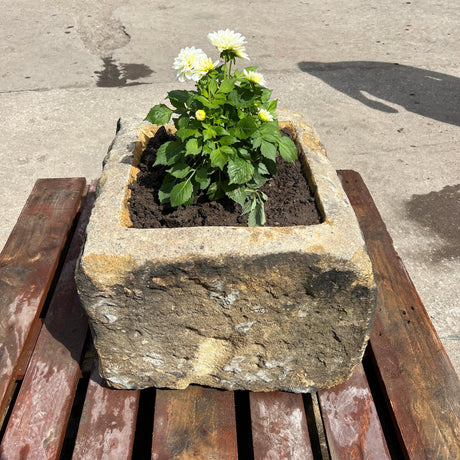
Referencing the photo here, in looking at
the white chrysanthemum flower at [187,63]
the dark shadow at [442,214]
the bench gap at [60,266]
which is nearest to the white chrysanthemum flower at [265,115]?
the white chrysanthemum flower at [187,63]

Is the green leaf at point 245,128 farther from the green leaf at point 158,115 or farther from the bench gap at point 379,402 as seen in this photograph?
the bench gap at point 379,402

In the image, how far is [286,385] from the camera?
4.88 feet

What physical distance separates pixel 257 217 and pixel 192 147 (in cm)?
28

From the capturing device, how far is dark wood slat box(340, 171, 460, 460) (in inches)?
52.8

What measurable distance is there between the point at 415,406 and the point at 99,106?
10.1 feet

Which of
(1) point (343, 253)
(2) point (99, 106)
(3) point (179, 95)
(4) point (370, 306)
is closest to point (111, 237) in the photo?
(3) point (179, 95)

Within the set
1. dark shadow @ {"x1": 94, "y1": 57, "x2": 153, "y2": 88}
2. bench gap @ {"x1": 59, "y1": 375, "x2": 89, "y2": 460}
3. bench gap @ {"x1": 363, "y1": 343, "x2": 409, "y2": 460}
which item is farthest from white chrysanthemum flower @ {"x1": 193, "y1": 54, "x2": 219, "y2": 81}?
dark shadow @ {"x1": 94, "y1": 57, "x2": 153, "y2": 88}

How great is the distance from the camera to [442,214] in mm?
2631

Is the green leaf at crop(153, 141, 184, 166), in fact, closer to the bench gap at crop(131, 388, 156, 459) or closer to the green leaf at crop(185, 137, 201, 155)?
the green leaf at crop(185, 137, 201, 155)

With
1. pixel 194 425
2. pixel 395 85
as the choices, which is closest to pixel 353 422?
pixel 194 425

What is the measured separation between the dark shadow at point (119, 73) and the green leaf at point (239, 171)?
2856mm

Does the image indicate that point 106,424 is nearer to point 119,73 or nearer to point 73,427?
point 73,427

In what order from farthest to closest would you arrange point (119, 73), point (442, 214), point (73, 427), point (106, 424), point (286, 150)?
1. point (119, 73)
2. point (442, 214)
3. point (73, 427)
4. point (286, 150)
5. point (106, 424)

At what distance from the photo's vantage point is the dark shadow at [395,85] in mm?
3639
